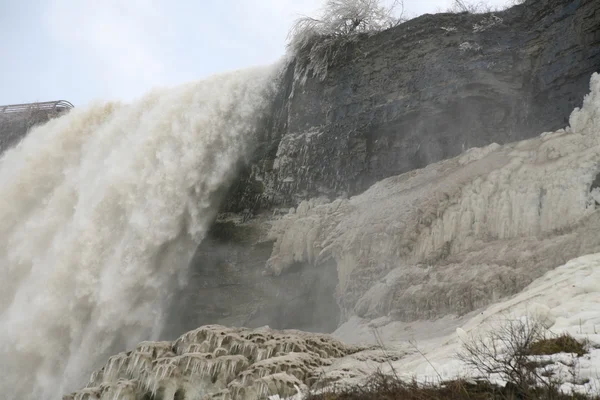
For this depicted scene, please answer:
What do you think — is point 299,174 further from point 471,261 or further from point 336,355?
point 336,355

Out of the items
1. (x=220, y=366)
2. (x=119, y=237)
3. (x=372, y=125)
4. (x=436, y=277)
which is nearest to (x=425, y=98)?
(x=372, y=125)

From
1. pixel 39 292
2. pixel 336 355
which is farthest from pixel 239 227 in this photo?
pixel 336 355

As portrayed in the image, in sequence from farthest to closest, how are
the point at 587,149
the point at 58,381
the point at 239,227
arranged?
the point at 239,227 < the point at 58,381 < the point at 587,149

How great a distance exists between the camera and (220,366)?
8.72 meters

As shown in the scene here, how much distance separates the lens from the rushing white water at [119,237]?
15.4m

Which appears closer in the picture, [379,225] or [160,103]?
[379,225]

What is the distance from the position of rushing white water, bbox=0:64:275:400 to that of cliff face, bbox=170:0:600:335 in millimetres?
748

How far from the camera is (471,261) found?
10500 mm

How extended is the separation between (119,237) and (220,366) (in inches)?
318

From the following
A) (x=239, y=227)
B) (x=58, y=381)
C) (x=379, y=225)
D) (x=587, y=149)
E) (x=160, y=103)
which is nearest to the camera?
(x=587, y=149)

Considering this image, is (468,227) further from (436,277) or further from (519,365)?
(519,365)

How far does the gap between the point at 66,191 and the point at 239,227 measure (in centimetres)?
541

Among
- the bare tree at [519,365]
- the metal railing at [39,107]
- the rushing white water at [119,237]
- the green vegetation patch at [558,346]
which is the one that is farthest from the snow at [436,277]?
the metal railing at [39,107]

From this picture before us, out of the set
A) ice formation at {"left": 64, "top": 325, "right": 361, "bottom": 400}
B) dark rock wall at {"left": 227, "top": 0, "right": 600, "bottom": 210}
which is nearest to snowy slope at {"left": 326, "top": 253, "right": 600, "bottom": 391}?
ice formation at {"left": 64, "top": 325, "right": 361, "bottom": 400}
